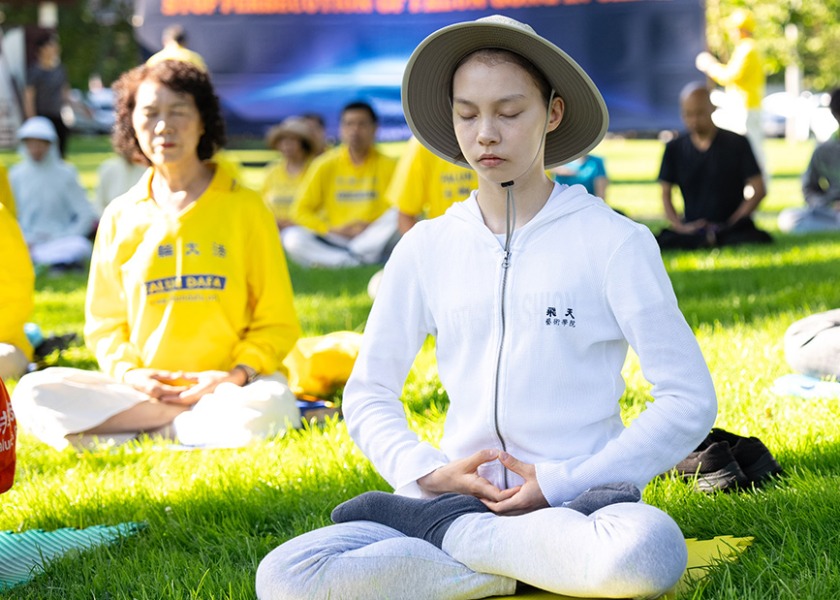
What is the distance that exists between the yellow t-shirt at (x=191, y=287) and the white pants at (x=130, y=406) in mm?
166

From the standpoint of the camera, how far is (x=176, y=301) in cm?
544

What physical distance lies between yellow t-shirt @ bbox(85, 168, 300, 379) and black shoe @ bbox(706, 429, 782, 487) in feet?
7.41

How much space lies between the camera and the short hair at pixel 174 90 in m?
5.41

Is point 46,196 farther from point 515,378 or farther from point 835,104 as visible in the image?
point 515,378

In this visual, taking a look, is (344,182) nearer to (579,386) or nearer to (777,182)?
(579,386)

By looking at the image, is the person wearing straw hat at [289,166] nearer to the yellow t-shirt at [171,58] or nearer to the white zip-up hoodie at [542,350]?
the yellow t-shirt at [171,58]

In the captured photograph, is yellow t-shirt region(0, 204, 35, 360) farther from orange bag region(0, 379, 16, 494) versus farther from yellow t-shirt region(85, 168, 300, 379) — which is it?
orange bag region(0, 379, 16, 494)

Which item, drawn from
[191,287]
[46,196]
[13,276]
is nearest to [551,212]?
[191,287]

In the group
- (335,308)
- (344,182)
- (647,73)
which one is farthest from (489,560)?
(647,73)

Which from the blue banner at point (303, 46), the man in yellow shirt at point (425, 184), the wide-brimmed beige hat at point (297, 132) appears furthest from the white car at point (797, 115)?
the man in yellow shirt at point (425, 184)

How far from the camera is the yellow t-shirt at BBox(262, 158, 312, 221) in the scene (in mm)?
12750

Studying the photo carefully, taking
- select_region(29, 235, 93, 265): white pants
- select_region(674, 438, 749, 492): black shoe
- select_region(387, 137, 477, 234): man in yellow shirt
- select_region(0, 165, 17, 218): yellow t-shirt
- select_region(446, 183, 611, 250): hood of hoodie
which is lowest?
select_region(29, 235, 93, 265): white pants

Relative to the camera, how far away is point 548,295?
10.3 ft

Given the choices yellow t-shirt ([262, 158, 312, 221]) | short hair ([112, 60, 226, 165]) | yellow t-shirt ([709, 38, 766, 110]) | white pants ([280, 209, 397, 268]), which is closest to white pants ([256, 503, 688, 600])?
short hair ([112, 60, 226, 165])
